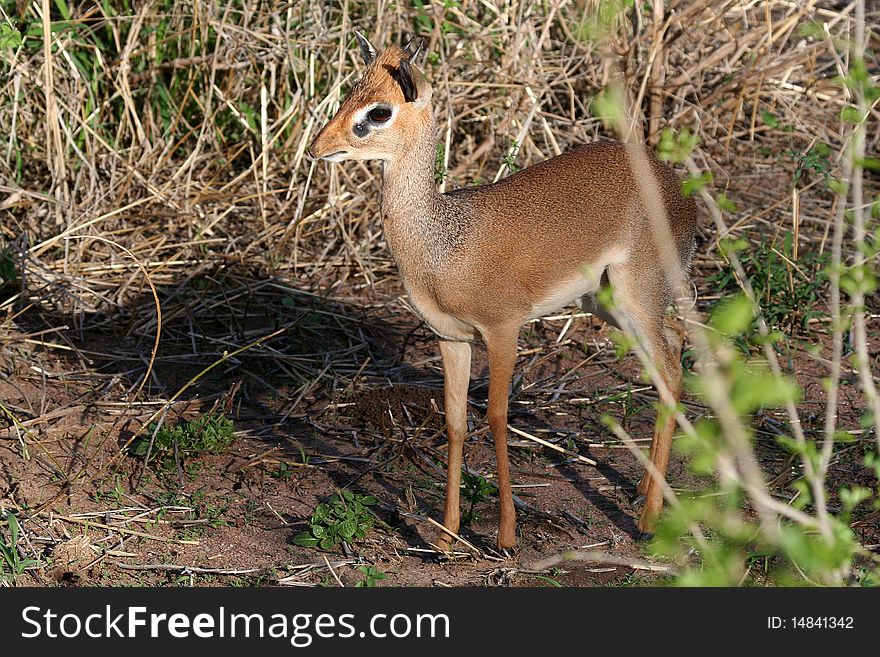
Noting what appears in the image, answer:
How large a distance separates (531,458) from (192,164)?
2700mm

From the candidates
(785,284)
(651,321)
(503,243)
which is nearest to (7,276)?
(503,243)

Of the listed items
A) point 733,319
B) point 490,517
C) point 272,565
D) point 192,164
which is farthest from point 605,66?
point 733,319

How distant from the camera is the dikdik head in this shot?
361 cm

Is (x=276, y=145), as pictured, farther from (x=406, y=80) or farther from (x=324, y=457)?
(x=406, y=80)

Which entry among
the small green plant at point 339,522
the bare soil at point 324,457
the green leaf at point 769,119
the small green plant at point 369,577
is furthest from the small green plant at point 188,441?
the green leaf at point 769,119

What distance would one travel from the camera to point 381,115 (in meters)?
3.64

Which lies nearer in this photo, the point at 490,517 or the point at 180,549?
the point at 180,549

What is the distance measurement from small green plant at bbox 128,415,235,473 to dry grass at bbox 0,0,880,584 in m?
→ 0.72

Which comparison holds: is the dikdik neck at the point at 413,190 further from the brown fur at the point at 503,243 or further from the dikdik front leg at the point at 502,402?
the dikdik front leg at the point at 502,402

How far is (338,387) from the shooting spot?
5.13m

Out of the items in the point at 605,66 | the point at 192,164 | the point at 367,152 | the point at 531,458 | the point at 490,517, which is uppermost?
the point at 605,66

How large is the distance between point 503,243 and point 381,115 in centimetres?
63

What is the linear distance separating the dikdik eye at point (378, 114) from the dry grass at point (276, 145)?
182cm

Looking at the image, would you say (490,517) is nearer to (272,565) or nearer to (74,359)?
(272,565)
